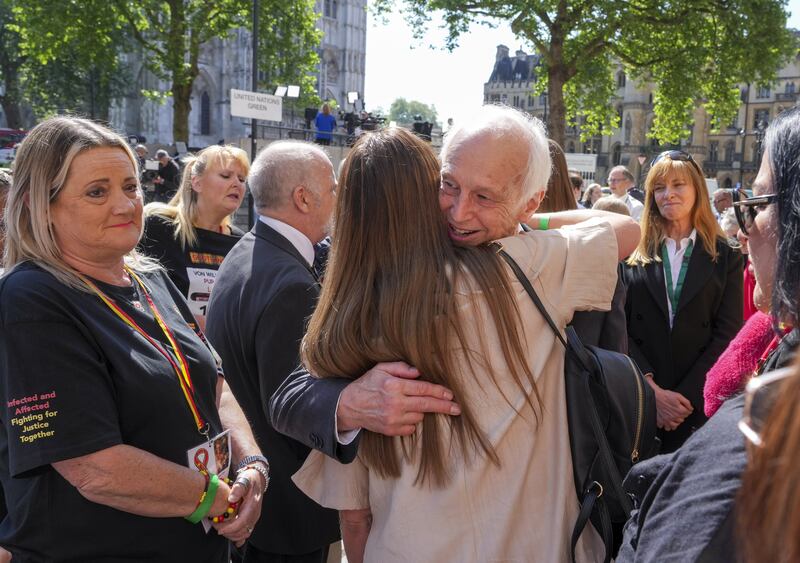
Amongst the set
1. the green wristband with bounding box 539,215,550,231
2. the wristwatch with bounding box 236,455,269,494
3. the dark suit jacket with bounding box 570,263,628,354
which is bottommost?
the wristwatch with bounding box 236,455,269,494

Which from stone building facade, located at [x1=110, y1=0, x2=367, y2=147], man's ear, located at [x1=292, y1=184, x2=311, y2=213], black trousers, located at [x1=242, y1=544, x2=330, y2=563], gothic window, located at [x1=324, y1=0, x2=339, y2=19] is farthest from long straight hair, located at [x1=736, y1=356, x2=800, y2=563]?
gothic window, located at [x1=324, y1=0, x2=339, y2=19]

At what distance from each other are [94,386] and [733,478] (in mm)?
1515

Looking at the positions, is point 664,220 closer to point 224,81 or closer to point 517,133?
point 517,133

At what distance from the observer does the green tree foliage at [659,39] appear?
20.5 m

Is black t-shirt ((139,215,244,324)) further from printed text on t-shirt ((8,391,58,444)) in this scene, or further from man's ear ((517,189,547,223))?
man's ear ((517,189,547,223))

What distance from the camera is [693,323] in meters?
3.81

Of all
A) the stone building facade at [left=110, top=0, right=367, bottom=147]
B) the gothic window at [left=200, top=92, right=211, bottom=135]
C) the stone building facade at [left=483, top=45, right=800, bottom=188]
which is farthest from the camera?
the stone building facade at [left=483, top=45, right=800, bottom=188]

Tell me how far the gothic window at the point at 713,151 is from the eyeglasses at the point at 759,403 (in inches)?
3244

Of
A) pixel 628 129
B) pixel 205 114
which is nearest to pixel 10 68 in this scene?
pixel 205 114

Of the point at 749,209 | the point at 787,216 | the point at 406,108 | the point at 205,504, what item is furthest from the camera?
the point at 406,108

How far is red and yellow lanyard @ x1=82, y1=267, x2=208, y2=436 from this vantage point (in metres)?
1.99

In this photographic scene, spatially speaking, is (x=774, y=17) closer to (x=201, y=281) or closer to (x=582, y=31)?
(x=582, y=31)

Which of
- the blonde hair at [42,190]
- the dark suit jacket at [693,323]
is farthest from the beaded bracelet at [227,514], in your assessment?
the dark suit jacket at [693,323]

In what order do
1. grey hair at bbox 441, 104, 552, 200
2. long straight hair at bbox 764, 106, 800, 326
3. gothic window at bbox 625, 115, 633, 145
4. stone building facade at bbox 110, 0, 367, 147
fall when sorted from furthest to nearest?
gothic window at bbox 625, 115, 633, 145
stone building facade at bbox 110, 0, 367, 147
grey hair at bbox 441, 104, 552, 200
long straight hair at bbox 764, 106, 800, 326
